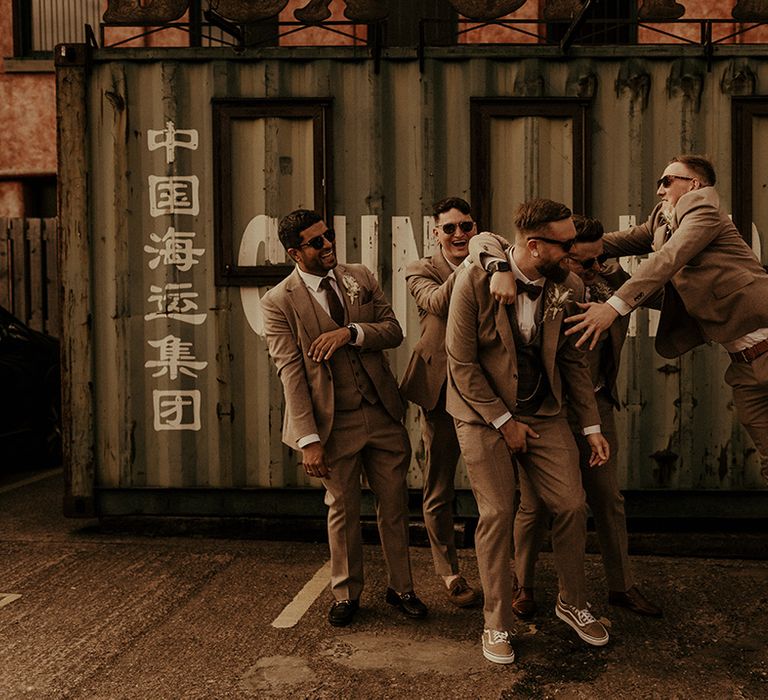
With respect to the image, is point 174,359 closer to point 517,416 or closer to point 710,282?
point 517,416

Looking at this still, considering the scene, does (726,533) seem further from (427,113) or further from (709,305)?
(427,113)

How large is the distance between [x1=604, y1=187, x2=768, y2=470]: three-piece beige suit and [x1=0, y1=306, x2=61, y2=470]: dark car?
253 inches

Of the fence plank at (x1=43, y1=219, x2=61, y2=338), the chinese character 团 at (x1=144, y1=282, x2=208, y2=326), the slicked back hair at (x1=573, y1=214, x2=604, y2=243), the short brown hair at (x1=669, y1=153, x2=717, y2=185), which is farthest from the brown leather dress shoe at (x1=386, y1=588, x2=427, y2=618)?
the fence plank at (x1=43, y1=219, x2=61, y2=338)

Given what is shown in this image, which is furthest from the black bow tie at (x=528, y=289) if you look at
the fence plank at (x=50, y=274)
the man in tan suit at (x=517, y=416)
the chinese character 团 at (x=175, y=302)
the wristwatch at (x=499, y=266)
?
the fence plank at (x=50, y=274)

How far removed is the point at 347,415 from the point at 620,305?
1.47 meters

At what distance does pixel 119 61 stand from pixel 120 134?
481 millimetres

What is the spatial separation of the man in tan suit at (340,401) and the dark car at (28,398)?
5009mm

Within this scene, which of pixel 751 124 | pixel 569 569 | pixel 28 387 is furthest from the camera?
pixel 28 387

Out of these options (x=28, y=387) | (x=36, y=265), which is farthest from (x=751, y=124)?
(x=36, y=265)

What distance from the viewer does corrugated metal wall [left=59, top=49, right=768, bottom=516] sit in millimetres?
6418

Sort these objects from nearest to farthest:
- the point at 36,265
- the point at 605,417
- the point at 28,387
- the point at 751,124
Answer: the point at 605,417 → the point at 751,124 → the point at 28,387 → the point at 36,265

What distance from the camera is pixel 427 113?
644 cm

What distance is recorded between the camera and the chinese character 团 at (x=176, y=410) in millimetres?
6613

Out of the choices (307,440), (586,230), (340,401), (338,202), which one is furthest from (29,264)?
(586,230)
